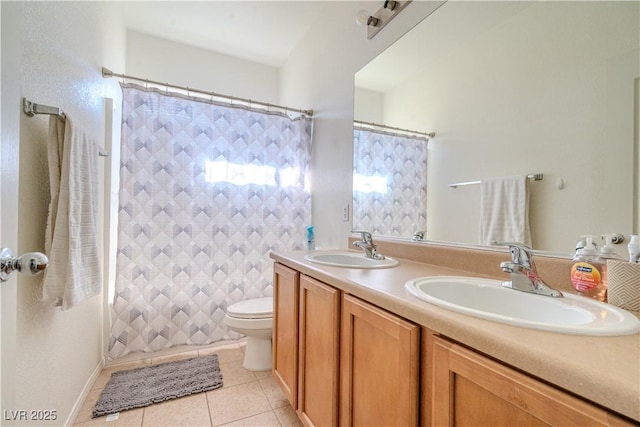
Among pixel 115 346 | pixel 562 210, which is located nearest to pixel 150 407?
pixel 115 346

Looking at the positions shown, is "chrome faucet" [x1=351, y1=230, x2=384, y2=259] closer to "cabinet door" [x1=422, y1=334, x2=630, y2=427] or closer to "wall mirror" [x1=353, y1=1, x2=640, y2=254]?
"wall mirror" [x1=353, y1=1, x2=640, y2=254]

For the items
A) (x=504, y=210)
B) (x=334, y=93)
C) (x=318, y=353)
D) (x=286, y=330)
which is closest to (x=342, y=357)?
(x=318, y=353)

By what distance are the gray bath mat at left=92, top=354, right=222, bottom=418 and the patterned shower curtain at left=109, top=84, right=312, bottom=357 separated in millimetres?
179

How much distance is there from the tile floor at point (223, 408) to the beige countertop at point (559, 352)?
1192 mm

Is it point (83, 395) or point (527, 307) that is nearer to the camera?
point (527, 307)

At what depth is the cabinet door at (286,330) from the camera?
1332 mm

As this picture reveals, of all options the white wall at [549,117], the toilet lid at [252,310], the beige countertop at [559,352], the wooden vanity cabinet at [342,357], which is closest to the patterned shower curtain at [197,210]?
the toilet lid at [252,310]

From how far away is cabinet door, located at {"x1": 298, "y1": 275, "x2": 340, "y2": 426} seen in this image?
39.8 inches

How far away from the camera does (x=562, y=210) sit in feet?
2.89

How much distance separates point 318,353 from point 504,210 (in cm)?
90

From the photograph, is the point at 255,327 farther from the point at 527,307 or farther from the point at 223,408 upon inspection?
the point at 527,307

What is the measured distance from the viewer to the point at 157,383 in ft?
5.62

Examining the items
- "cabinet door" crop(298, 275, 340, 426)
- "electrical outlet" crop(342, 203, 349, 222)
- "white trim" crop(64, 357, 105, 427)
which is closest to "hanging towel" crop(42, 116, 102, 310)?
"white trim" crop(64, 357, 105, 427)

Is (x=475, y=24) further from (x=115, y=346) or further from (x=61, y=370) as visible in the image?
(x=115, y=346)
